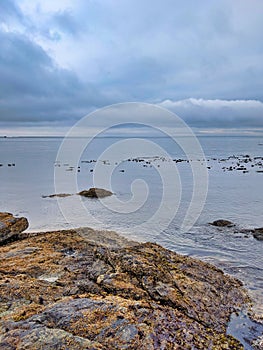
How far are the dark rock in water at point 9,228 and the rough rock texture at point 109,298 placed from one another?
5.31 ft

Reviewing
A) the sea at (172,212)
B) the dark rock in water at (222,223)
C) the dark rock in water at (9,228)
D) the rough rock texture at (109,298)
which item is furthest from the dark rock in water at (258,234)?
the dark rock in water at (9,228)

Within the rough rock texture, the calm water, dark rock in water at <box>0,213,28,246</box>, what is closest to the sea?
the calm water

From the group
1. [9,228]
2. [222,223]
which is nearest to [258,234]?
[222,223]

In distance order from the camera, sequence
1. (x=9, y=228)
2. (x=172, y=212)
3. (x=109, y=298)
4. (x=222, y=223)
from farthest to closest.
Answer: (x=172, y=212)
(x=222, y=223)
(x=9, y=228)
(x=109, y=298)

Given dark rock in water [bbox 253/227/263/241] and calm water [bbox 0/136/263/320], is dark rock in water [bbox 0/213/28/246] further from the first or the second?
dark rock in water [bbox 253/227/263/241]

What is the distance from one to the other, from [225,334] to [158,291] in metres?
2.00

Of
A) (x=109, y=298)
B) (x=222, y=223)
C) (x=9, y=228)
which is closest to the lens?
(x=109, y=298)

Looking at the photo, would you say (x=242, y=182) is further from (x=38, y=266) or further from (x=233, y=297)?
(x=38, y=266)

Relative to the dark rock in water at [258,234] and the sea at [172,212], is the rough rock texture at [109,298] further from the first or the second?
the dark rock in water at [258,234]

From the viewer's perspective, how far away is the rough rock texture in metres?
6.12

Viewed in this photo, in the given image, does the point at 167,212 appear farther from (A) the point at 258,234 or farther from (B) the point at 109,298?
(B) the point at 109,298

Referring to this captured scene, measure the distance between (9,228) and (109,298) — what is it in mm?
8808

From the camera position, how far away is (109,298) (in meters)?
7.58

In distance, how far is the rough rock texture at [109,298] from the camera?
6.12 metres
